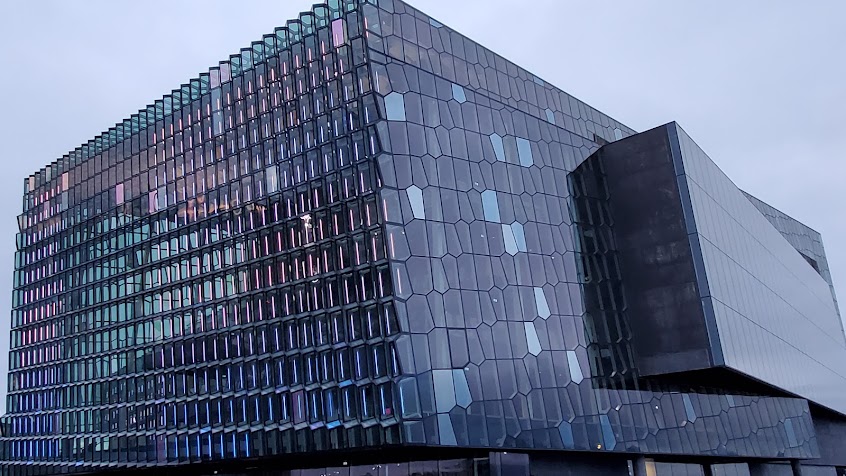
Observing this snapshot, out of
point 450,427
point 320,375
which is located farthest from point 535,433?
point 320,375

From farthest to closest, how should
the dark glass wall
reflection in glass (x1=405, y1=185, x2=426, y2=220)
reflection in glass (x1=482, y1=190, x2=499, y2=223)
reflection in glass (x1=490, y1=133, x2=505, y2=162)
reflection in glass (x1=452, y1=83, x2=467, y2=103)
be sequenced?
reflection in glass (x1=490, y1=133, x2=505, y2=162) → reflection in glass (x1=452, y1=83, x2=467, y2=103) → reflection in glass (x1=482, y1=190, x2=499, y2=223) → reflection in glass (x1=405, y1=185, x2=426, y2=220) → the dark glass wall

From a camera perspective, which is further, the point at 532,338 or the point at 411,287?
the point at 532,338

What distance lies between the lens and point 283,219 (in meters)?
43.5

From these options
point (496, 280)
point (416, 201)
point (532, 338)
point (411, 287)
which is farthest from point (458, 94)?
point (532, 338)

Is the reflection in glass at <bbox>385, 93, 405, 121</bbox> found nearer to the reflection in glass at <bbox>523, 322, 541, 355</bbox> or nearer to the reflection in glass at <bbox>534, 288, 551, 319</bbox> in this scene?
the reflection in glass at <bbox>534, 288, 551, 319</bbox>

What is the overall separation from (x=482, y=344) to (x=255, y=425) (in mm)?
12950

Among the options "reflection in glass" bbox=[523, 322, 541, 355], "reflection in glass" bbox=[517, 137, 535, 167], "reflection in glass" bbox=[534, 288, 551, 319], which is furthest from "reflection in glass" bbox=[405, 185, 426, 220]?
"reflection in glass" bbox=[517, 137, 535, 167]

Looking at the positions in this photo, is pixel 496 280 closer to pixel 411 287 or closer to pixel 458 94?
pixel 411 287

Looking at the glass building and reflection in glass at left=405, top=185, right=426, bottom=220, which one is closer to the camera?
the glass building

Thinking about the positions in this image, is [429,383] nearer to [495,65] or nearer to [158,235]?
[495,65]

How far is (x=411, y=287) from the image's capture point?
123ft

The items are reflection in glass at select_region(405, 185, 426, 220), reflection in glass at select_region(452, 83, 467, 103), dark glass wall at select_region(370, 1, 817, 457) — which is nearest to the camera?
dark glass wall at select_region(370, 1, 817, 457)

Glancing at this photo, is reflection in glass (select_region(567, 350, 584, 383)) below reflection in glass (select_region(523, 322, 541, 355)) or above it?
below

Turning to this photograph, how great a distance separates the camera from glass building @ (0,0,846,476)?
38.2m
